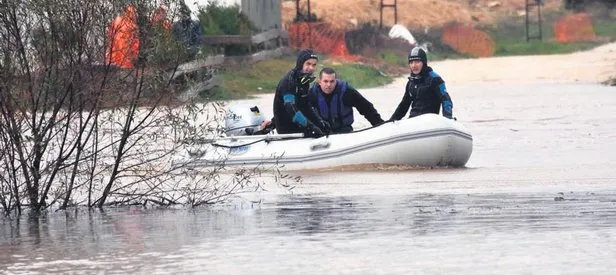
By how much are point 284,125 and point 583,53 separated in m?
45.5

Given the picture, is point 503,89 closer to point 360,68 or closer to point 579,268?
point 360,68

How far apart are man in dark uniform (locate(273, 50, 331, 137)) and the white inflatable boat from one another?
0.18m

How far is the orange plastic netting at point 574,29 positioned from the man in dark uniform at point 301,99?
176 feet

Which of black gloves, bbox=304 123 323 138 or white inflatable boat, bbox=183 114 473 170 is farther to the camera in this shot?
black gloves, bbox=304 123 323 138

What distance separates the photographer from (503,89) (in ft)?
155

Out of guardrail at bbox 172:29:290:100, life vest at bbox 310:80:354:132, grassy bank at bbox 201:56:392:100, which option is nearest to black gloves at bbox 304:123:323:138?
life vest at bbox 310:80:354:132

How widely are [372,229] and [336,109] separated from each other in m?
7.05

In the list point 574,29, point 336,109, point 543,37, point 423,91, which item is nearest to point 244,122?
point 336,109

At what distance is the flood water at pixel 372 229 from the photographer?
12531mm

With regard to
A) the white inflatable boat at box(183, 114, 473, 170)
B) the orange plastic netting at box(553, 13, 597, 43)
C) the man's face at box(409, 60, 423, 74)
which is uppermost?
the orange plastic netting at box(553, 13, 597, 43)

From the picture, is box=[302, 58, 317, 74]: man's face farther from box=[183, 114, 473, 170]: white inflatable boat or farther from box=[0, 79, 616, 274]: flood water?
box=[0, 79, 616, 274]: flood water

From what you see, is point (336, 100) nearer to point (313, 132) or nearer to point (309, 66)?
point (313, 132)

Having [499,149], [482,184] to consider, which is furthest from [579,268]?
[499,149]

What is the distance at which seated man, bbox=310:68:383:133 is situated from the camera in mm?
21172
